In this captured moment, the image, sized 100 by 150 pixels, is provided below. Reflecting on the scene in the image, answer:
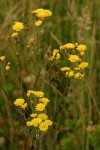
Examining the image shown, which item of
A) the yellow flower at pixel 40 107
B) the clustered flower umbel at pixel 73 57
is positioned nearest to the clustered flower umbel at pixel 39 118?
Result: the yellow flower at pixel 40 107

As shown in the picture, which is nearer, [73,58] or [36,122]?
[36,122]

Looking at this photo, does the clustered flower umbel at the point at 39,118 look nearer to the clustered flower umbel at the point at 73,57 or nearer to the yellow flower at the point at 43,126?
the yellow flower at the point at 43,126

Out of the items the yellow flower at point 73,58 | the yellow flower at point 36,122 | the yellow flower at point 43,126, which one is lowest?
the yellow flower at point 43,126

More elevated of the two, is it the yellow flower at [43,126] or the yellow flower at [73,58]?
the yellow flower at [73,58]

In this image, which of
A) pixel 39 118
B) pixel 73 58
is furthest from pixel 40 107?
pixel 73 58

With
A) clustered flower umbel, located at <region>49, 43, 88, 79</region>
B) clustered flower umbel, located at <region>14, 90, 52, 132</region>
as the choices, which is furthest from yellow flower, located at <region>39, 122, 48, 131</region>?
clustered flower umbel, located at <region>49, 43, 88, 79</region>

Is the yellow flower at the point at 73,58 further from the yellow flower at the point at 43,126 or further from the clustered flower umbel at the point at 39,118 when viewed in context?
the yellow flower at the point at 43,126

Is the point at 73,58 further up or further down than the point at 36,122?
further up

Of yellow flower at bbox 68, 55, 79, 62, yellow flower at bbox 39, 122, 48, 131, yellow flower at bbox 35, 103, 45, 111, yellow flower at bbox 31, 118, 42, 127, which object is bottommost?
yellow flower at bbox 39, 122, 48, 131

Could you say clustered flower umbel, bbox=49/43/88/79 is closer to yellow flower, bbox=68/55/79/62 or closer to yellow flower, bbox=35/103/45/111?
yellow flower, bbox=68/55/79/62

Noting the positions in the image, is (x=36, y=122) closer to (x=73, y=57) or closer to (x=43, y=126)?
(x=43, y=126)

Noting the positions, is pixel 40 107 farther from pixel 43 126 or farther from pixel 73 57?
pixel 73 57

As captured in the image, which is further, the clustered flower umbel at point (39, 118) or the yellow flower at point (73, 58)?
the yellow flower at point (73, 58)
